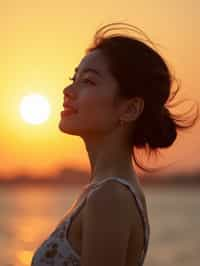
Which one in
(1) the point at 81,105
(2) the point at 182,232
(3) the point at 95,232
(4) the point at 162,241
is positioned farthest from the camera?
(2) the point at 182,232

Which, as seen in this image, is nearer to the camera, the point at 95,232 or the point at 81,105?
the point at 95,232

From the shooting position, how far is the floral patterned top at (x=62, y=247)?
2.87 meters

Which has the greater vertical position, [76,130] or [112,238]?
[76,130]

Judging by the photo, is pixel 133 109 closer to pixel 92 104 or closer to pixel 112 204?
pixel 92 104

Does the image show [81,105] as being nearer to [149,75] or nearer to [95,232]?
[149,75]

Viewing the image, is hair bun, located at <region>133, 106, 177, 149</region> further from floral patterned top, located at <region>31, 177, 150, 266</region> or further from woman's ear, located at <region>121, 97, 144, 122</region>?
floral patterned top, located at <region>31, 177, 150, 266</region>

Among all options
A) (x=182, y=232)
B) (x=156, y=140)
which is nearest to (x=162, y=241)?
(x=182, y=232)

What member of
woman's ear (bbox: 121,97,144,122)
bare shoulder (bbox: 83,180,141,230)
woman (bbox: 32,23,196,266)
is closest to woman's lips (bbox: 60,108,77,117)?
woman (bbox: 32,23,196,266)

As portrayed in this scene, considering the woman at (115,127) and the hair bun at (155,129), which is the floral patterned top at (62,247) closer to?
the woman at (115,127)

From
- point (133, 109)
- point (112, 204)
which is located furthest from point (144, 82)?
point (112, 204)

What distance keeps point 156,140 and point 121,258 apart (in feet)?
1.73

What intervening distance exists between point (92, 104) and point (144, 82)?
0.62 feet

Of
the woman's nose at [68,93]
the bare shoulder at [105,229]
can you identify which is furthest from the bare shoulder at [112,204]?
the woman's nose at [68,93]

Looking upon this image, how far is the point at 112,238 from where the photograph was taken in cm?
274
